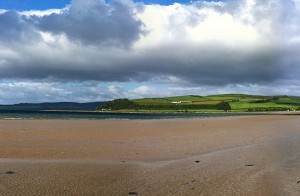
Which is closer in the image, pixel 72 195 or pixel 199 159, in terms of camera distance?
pixel 72 195

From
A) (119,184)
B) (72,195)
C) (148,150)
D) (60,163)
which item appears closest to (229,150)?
(148,150)

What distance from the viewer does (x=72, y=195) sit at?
29.6ft

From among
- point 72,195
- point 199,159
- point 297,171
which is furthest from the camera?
point 199,159

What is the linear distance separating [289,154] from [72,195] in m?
10.1

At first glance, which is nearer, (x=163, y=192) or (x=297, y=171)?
(x=163, y=192)

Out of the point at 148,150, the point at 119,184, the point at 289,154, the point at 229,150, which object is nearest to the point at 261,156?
the point at 289,154

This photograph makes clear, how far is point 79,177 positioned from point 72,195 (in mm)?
2175

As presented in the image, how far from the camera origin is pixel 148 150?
59.5 ft

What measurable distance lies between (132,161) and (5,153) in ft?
18.5

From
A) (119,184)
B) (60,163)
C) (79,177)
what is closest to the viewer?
(119,184)

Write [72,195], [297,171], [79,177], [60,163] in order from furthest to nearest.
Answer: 1. [60,163]
2. [297,171]
3. [79,177]
4. [72,195]

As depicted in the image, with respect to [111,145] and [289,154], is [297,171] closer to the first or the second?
[289,154]

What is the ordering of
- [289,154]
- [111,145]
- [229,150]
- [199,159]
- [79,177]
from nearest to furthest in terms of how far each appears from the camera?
[79,177]
[199,159]
[289,154]
[229,150]
[111,145]

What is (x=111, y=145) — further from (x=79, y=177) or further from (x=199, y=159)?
(x=79, y=177)
